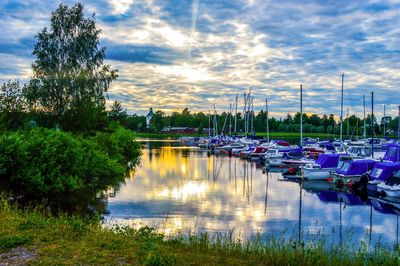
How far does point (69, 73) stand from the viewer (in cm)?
4881

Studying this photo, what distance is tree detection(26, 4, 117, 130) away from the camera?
158ft

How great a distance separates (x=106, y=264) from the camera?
466 inches

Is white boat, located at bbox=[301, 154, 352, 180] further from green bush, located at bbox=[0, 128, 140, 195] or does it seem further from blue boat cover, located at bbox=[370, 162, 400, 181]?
green bush, located at bbox=[0, 128, 140, 195]

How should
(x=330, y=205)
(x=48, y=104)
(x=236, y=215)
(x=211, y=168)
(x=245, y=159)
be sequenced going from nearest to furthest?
1. (x=236, y=215)
2. (x=330, y=205)
3. (x=48, y=104)
4. (x=211, y=168)
5. (x=245, y=159)

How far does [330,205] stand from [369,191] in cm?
821

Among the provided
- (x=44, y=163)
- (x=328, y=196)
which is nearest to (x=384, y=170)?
(x=328, y=196)

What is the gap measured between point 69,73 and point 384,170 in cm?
3376

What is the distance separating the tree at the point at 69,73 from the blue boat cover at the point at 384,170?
29.8 meters

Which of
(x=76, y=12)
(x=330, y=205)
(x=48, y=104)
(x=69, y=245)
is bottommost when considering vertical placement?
(x=330, y=205)

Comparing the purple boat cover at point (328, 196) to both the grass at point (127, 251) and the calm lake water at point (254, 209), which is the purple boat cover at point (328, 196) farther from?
the grass at point (127, 251)

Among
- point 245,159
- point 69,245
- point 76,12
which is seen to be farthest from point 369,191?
point 245,159

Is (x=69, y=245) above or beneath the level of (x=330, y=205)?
above

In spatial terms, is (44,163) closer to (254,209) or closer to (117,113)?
(254,209)

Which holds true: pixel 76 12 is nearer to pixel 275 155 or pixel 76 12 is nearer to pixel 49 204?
pixel 49 204
